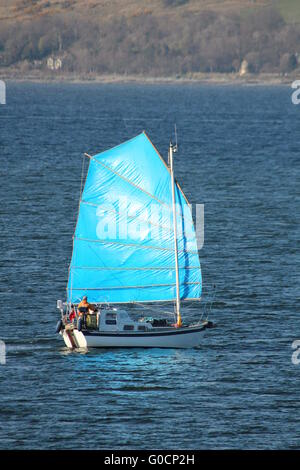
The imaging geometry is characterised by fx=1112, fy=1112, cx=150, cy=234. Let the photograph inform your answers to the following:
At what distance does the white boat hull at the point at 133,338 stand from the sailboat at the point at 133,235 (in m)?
1.56

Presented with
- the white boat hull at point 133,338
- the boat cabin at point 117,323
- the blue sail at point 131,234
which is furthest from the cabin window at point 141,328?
the blue sail at point 131,234

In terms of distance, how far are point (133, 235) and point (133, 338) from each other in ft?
19.7

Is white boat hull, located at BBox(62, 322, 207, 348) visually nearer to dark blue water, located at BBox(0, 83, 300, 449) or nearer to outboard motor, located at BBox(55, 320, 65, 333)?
outboard motor, located at BBox(55, 320, 65, 333)

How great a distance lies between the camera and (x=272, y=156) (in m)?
160

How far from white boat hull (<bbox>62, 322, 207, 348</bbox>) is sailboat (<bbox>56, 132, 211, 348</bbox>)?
5.11ft

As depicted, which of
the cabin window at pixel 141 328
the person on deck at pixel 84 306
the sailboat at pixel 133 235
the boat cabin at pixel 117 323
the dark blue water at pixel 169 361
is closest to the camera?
the dark blue water at pixel 169 361

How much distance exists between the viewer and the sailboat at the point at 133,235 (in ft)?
187

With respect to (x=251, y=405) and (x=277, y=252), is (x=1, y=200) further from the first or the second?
(x=251, y=405)

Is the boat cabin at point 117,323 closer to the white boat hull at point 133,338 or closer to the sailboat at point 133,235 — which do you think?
the white boat hull at point 133,338

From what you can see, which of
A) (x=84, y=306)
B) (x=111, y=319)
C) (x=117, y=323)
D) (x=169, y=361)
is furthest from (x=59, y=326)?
(x=169, y=361)

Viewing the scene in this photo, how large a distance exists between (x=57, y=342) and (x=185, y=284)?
719cm

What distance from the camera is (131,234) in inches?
2275

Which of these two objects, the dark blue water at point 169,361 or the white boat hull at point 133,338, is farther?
the white boat hull at point 133,338

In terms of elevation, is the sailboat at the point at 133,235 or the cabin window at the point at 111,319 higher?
the sailboat at the point at 133,235
